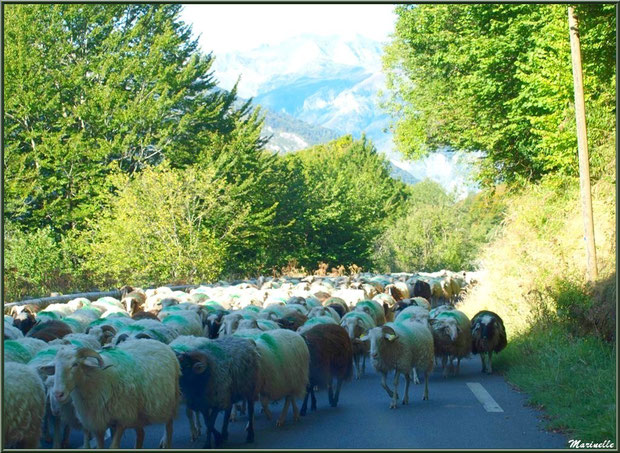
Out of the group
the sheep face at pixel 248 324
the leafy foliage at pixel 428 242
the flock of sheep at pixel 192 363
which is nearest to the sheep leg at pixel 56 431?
the flock of sheep at pixel 192 363

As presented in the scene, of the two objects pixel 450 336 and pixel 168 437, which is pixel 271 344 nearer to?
pixel 168 437

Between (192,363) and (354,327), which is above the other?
(192,363)

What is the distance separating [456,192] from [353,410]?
8518 cm

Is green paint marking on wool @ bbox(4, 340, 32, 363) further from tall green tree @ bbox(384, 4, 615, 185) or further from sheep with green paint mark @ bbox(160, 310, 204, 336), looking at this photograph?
tall green tree @ bbox(384, 4, 615, 185)

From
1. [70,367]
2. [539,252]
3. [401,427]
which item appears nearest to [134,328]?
[70,367]

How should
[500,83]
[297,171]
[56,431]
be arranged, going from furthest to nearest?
1. [297,171]
2. [500,83]
3. [56,431]

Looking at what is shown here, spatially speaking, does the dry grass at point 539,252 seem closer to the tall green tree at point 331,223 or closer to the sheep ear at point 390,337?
the sheep ear at point 390,337

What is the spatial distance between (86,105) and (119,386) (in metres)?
39.9

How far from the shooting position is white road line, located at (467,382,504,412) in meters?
11.5

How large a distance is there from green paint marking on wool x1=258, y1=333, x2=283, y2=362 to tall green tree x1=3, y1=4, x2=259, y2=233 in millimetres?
34558

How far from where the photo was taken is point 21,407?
8312 millimetres

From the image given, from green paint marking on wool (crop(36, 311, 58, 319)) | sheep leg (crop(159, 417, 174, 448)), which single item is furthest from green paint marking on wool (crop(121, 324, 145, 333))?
green paint marking on wool (crop(36, 311, 58, 319))

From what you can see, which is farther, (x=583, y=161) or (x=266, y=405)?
(x=583, y=161)

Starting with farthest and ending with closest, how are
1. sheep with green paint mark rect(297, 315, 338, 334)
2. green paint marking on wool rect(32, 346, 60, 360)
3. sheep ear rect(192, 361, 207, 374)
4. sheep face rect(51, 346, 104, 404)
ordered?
1. sheep with green paint mark rect(297, 315, 338, 334)
2. green paint marking on wool rect(32, 346, 60, 360)
3. sheep ear rect(192, 361, 207, 374)
4. sheep face rect(51, 346, 104, 404)
